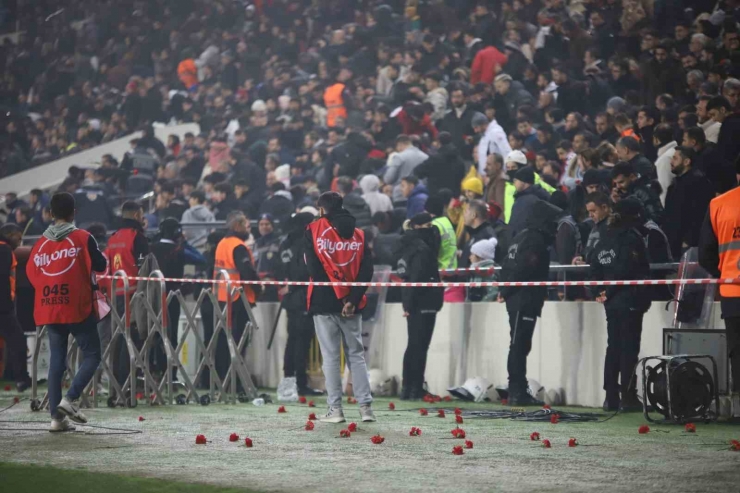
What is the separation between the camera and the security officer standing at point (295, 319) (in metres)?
15.1

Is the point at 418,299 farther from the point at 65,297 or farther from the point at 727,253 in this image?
the point at 727,253

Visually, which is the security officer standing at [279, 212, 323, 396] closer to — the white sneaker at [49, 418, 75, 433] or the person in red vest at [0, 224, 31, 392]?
the person in red vest at [0, 224, 31, 392]

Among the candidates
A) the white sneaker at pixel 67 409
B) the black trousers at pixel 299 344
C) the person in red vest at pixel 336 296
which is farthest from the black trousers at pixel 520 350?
the white sneaker at pixel 67 409

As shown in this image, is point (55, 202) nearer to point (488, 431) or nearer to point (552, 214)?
point (488, 431)

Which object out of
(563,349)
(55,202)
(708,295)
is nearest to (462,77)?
(563,349)

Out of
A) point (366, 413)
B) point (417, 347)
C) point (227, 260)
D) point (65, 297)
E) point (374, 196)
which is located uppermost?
point (374, 196)

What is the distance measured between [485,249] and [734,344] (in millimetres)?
5825

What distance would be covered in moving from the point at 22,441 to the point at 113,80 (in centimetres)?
2392

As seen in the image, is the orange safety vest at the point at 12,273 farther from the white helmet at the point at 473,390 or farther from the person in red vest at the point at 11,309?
the white helmet at the point at 473,390

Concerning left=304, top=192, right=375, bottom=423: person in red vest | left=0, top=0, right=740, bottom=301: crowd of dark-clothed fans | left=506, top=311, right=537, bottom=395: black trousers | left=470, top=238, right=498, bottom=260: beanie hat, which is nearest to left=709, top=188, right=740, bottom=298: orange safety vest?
left=0, top=0, right=740, bottom=301: crowd of dark-clothed fans

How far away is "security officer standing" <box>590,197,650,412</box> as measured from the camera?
11922 mm

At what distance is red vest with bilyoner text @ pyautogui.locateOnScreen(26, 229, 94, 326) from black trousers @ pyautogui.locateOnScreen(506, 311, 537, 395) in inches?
201

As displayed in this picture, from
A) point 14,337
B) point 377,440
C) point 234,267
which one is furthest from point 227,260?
point 377,440

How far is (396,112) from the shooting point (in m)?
20.5
